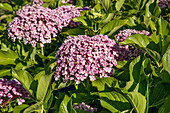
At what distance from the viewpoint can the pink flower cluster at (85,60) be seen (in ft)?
6.32

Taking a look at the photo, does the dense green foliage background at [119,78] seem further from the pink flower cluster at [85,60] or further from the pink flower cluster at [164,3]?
the pink flower cluster at [164,3]

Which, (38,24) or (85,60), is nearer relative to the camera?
(85,60)

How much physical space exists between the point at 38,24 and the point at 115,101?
148cm

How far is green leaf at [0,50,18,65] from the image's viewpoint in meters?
2.80

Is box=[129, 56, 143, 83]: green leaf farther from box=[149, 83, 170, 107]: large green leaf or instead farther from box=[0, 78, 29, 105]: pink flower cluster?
box=[0, 78, 29, 105]: pink flower cluster

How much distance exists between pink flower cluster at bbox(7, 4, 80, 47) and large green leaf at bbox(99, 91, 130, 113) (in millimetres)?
1328

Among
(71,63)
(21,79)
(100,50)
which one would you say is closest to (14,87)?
(21,79)

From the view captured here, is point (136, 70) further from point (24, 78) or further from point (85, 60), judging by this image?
point (24, 78)

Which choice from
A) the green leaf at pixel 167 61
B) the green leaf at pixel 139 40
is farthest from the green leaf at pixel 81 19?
the green leaf at pixel 167 61

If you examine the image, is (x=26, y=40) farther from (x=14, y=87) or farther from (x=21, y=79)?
(x=21, y=79)

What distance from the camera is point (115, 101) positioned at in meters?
1.49

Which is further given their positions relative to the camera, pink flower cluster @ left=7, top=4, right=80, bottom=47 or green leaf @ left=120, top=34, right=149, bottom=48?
pink flower cluster @ left=7, top=4, right=80, bottom=47

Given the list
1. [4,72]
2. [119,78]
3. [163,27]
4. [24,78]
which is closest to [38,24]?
[4,72]

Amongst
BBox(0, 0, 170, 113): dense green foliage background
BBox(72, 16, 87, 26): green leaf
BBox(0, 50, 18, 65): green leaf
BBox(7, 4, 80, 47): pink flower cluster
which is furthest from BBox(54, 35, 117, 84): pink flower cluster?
BBox(0, 50, 18, 65): green leaf
